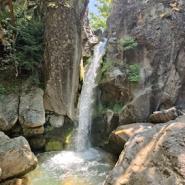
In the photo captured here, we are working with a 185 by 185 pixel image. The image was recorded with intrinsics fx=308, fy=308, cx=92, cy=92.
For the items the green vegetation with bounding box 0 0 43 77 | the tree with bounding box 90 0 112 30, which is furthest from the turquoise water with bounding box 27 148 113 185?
the tree with bounding box 90 0 112 30

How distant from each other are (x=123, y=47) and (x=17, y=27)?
4.25 metres

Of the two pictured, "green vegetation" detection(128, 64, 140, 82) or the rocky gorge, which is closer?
the rocky gorge

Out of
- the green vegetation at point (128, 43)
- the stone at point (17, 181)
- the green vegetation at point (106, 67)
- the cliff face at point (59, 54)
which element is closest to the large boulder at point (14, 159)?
the stone at point (17, 181)

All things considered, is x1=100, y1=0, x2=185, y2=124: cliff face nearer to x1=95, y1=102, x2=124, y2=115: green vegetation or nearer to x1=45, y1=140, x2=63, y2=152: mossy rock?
x1=95, y1=102, x2=124, y2=115: green vegetation

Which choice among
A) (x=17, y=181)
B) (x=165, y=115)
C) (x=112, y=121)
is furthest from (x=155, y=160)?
(x=112, y=121)

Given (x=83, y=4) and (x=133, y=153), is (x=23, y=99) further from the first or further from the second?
(x=133, y=153)

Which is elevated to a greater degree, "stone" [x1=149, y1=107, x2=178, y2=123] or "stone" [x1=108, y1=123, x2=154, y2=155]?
"stone" [x1=149, y1=107, x2=178, y2=123]

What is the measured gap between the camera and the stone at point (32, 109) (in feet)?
32.6

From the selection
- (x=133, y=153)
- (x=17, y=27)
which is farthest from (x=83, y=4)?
(x=133, y=153)

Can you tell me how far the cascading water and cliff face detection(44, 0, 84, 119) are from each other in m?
1.08

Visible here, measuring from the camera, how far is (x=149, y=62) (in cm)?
1225

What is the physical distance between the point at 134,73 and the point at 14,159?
6.02m

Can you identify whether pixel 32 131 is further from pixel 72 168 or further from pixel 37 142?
pixel 72 168

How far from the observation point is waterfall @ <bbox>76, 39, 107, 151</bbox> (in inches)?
449
